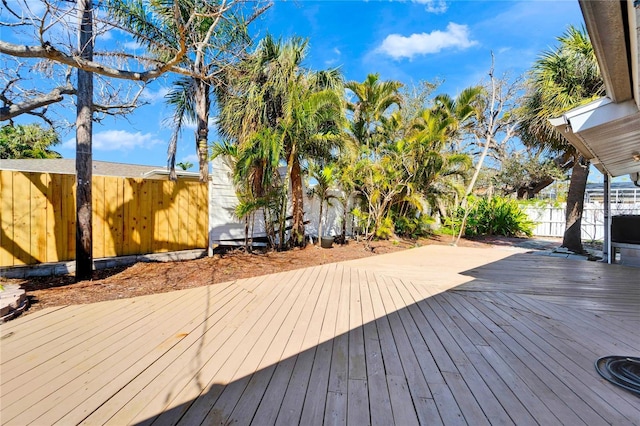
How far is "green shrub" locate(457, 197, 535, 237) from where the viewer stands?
11180mm

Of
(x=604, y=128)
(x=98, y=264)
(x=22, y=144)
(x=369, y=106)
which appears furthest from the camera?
(x=22, y=144)

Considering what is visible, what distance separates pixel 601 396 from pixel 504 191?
18.7 metres

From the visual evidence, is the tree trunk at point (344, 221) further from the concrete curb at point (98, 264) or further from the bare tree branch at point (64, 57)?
the bare tree branch at point (64, 57)

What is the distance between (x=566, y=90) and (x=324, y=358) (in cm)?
804

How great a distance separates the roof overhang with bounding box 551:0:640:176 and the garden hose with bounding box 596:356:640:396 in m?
2.13

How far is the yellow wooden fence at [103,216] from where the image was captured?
3.79 metres

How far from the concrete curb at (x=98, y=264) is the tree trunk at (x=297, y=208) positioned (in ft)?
7.07

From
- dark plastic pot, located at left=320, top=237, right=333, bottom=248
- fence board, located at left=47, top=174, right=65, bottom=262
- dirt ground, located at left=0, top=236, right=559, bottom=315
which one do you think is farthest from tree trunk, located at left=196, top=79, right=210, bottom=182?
dark plastic pot, located at left=320, top=237, right=333, bottom=248

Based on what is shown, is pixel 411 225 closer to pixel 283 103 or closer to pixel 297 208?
pixel 297 208

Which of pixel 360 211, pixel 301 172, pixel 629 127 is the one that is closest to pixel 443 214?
pixel 360 211

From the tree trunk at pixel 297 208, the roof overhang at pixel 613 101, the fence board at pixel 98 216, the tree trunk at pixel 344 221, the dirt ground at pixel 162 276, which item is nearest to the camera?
the roof overhang at pixel 613 101

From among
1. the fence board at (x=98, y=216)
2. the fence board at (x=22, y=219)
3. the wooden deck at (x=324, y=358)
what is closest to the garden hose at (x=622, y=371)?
the wooden deck at (x=324, y=358)

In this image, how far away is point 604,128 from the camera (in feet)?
11.2

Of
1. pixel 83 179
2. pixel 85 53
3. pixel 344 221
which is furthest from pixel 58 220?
pixel 344 221
